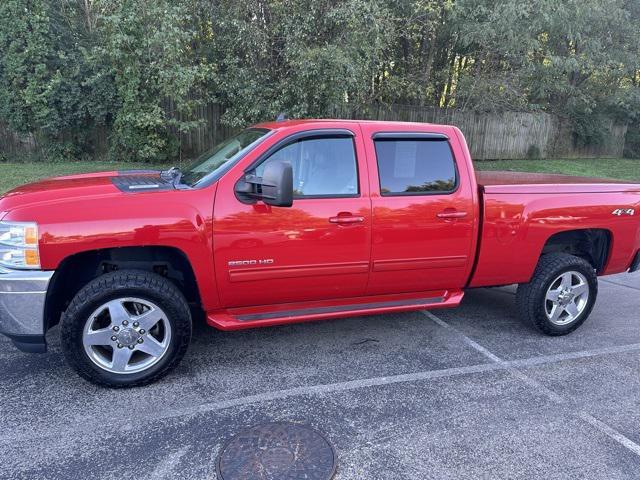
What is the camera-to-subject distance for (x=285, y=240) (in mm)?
3639

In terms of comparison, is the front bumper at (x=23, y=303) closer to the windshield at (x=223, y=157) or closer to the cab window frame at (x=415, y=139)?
the windshield at (x=223, y=157)

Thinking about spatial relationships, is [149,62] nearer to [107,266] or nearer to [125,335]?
[107,266]

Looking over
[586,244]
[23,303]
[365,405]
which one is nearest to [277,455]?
[365,405]

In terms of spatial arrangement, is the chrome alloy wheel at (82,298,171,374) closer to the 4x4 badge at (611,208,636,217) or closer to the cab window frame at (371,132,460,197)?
the cab window frame at (371,132,460,197)

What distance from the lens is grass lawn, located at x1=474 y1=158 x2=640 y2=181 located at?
665 inches

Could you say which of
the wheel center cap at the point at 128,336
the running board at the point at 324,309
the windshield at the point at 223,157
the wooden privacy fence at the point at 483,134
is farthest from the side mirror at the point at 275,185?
the wooden privacy fence at the point at 483,134

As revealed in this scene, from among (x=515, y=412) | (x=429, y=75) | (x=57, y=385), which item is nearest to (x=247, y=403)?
(x=57, y=385)

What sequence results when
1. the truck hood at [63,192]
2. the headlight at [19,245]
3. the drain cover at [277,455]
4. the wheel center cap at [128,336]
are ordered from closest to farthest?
the drain cover at [277,455], the headlight at [19,245], the truck hood at [63,192], the wheel center cap at [128,336]

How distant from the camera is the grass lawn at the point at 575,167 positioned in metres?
16.9

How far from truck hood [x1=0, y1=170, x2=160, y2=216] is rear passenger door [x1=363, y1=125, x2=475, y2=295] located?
72.8 inches

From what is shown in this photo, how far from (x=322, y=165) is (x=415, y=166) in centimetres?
83

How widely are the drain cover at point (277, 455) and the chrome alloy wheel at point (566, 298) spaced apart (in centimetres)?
275

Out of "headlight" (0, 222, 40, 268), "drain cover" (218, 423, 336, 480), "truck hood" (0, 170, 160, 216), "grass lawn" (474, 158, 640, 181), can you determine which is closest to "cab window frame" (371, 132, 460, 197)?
"truck hood" (0, 170, 160, 216)

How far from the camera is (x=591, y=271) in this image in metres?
4.59
